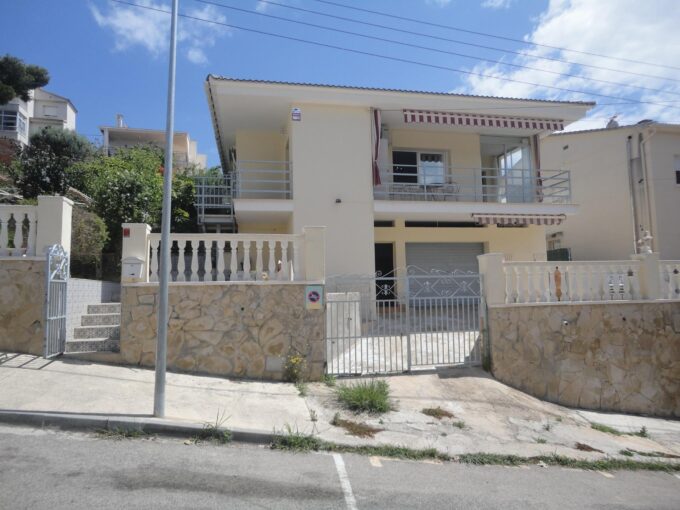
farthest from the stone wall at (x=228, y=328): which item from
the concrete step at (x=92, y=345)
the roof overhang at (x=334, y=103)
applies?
the roof overhang at (x=334, y=103)

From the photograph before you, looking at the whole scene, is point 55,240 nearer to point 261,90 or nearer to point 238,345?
point 238,345

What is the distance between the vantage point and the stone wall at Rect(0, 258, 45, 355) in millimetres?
7324

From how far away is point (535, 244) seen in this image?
54.3 ft

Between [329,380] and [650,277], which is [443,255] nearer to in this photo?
[650,277]

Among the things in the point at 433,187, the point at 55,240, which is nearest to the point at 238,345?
the point at 55,240

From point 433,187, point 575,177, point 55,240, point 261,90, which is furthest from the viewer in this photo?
point 575,177

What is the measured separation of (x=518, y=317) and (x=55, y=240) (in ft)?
28.1

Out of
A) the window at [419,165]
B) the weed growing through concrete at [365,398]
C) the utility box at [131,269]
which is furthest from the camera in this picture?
the window at [419,165]

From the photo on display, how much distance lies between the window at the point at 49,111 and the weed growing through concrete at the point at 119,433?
137ft

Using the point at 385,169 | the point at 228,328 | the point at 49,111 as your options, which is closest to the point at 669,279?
the point at 385,169

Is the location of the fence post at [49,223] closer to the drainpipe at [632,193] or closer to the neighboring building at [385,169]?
the neighboring building at [385,169]

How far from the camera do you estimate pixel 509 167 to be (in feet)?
55.5

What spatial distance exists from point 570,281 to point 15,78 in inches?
940

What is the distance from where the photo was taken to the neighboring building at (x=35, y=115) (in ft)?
105
